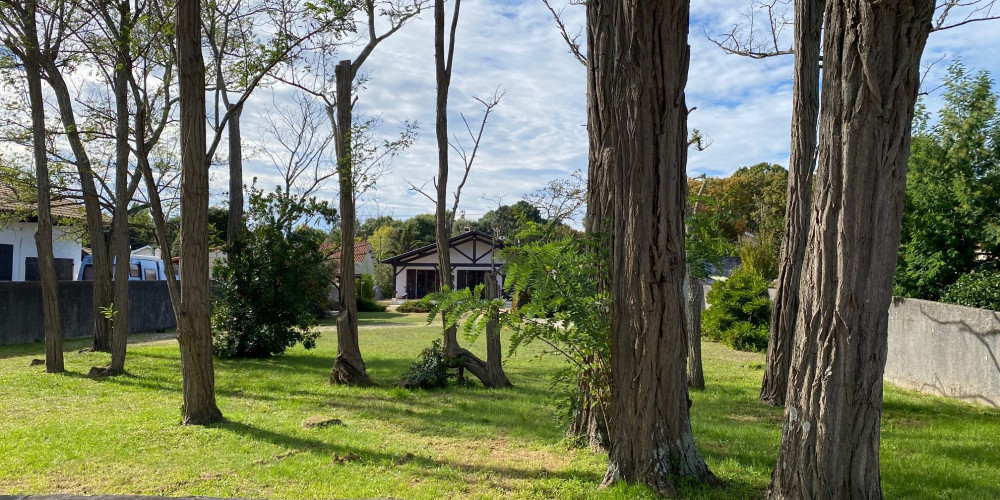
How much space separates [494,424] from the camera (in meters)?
8.04

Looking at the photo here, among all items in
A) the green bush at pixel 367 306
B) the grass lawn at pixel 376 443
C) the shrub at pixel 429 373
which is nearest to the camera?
the grass lawn at pixel 376 443

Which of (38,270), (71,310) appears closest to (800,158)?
(71,310)

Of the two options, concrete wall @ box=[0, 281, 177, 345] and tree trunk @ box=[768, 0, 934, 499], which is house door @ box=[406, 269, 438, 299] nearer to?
concrete wall @ box=[0, 281, 177, 345]

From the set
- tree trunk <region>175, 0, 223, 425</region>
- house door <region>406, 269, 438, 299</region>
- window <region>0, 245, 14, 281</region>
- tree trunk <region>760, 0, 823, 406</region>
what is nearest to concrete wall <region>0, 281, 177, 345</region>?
window <region>0, 245, 14, 281</region>

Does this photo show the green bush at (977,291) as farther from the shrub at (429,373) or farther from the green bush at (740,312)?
the shrub at (429,373)

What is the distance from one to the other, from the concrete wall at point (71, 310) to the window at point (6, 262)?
17.1ft

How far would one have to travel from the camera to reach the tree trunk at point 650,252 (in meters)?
4.94

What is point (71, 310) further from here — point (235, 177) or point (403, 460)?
point (403, 460)

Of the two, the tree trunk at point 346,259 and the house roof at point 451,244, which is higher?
the house roof at point 451,244

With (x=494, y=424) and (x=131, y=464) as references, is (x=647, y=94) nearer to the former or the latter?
(x=494, y=424)

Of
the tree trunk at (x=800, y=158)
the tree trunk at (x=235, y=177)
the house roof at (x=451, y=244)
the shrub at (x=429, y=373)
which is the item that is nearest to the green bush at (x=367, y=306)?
the house roof at (x=451, y=244)

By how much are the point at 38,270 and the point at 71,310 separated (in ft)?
19.6

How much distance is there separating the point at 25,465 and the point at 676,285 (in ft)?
18.1

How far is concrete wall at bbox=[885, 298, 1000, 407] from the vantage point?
924cm
